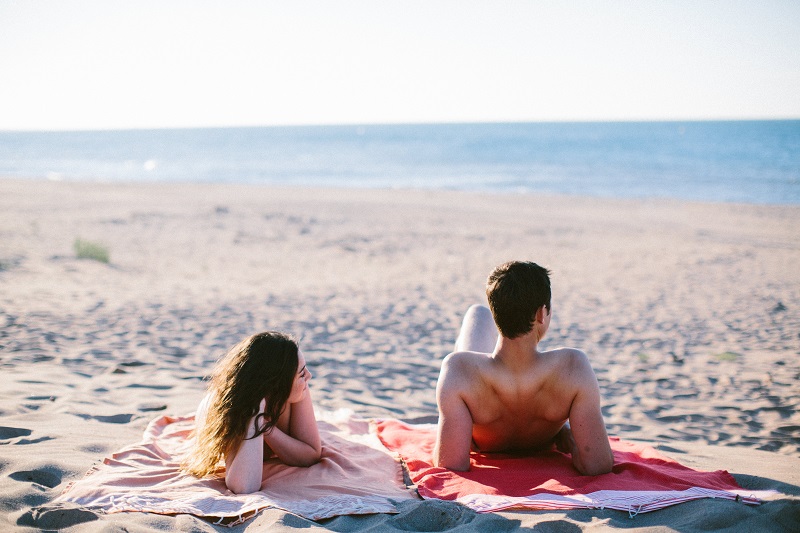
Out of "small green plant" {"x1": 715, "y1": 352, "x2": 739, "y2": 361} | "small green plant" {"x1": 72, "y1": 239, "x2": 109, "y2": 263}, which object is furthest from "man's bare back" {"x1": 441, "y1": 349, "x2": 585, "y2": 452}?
"small green plant" {"x1": 72, "y1": 239, "x2": 109, "y2": 263}

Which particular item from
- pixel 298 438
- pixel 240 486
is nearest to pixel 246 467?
pixel 240 486

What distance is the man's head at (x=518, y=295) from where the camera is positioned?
9.94ft

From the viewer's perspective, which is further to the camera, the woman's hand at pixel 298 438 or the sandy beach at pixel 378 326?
the woman's hand at pixel 298 438

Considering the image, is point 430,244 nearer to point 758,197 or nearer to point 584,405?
point 584,405

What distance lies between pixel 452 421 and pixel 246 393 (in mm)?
1042

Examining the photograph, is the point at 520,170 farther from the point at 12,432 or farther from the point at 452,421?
the point at 12,432

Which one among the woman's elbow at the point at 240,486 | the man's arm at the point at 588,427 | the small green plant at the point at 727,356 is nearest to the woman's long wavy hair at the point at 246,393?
the woman's elbow at the point at 240,486

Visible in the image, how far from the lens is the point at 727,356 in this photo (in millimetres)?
6141

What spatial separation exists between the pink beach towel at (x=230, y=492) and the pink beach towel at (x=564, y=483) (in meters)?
0.22

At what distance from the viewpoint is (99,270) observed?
933cm

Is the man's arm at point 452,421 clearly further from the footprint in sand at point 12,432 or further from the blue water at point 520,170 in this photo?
the blue water at point 520,170

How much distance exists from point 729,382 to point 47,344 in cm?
608

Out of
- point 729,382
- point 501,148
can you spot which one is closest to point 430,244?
point 729,382

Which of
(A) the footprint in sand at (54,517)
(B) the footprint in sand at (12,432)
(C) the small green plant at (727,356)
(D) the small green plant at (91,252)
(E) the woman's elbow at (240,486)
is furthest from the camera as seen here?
(D) the small green plant at (91,252)
